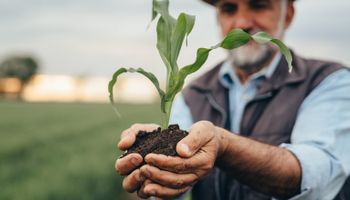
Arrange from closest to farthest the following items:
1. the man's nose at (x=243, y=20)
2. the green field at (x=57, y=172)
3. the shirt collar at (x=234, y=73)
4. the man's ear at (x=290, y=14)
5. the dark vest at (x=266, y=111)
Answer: the dark vest at (x=266, y=111) → the man's nose at (x=243, y=20) → the shirt collar at (x=234, y=73) → the man's ear at (x=290, y=14) → the green field at (x=57, y=172)

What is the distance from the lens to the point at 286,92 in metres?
3.03

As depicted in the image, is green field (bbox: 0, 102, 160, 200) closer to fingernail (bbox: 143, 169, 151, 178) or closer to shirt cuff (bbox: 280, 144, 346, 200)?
shirt cuff (bbox: 280, 144, 346, 200)

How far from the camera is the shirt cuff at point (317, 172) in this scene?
2484 mm

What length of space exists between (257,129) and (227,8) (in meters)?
0.63

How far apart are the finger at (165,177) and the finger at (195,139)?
71 millimetres

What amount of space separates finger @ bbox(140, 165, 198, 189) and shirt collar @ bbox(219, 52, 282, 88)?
1.44 metres

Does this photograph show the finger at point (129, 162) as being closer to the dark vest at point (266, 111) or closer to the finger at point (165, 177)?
the finger at point (165, 177)

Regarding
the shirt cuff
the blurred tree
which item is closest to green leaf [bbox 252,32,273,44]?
the shirt cuff

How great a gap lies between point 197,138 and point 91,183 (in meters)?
6.51

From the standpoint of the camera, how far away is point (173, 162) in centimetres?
182

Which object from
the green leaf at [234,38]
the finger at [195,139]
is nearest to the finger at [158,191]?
the finger at [195,139]

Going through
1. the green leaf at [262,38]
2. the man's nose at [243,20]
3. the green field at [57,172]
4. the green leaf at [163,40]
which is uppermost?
the green leaf at [262,38]

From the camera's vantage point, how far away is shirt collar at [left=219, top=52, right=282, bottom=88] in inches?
128

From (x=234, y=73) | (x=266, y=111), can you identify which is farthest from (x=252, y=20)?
(x=266, y=111)
